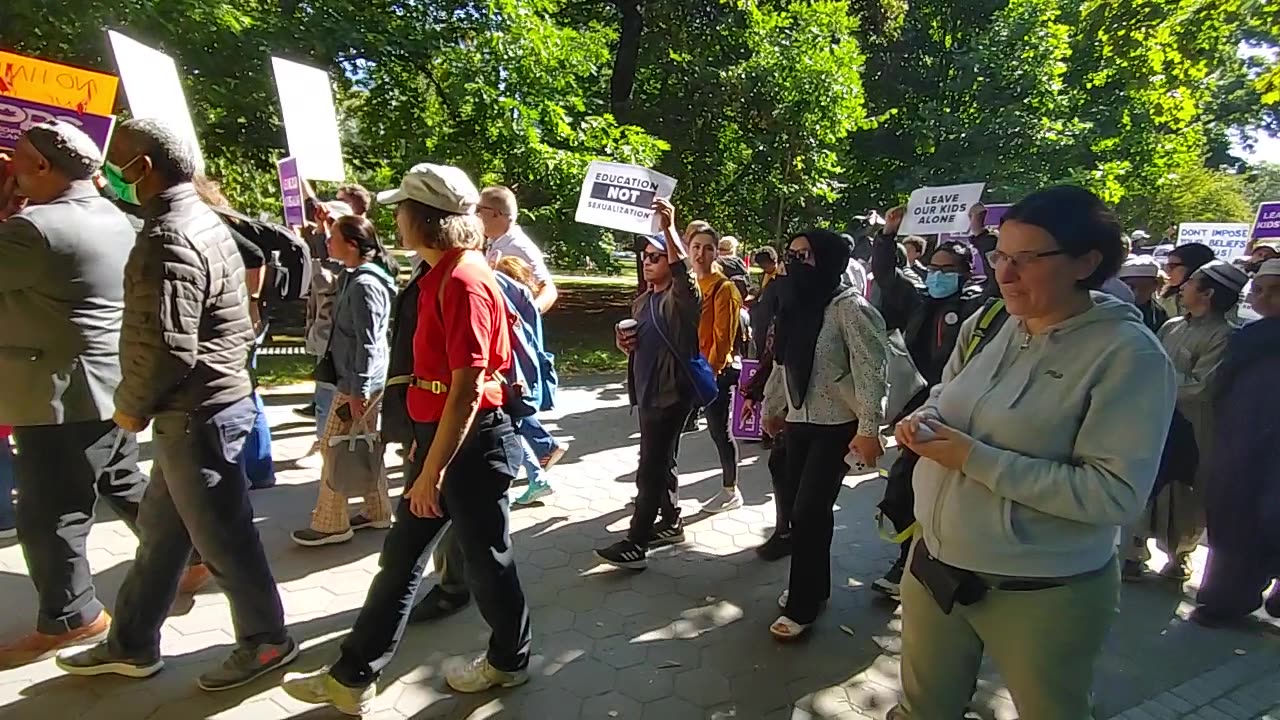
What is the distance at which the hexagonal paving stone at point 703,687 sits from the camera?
3066mm

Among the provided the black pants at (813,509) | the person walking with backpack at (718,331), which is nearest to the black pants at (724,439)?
the person walking with backpack at (718,331)

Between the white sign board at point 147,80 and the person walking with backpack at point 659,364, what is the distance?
8.79 ft

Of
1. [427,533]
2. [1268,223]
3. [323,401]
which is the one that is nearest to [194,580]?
[323,401]

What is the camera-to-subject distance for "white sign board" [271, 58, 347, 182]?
5476 millimetres

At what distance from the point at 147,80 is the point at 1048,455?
5.28m

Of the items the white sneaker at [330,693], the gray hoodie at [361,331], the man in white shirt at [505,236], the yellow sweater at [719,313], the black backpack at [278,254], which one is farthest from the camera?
the yellow sweater at [719,313]

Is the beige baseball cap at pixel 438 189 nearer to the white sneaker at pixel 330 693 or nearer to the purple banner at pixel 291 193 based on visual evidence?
the white sneaker at pixel 330 693

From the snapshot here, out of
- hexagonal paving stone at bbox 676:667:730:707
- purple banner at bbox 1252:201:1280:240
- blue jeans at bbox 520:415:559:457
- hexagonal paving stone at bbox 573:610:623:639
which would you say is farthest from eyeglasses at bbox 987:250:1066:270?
purple banner at bbox 1252:201:1280:240

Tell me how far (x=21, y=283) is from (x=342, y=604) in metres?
1.96

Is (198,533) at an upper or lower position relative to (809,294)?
lower

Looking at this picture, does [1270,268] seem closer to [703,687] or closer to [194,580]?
[703,687]

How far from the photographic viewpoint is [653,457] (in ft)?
13.4

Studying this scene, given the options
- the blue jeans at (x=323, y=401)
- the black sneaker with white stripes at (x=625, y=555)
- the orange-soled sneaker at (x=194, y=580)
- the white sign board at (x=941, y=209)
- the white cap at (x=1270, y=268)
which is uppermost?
the white sign board at (x=941, y=209)

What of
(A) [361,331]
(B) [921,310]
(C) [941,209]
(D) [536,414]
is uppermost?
(C) [941,209]
